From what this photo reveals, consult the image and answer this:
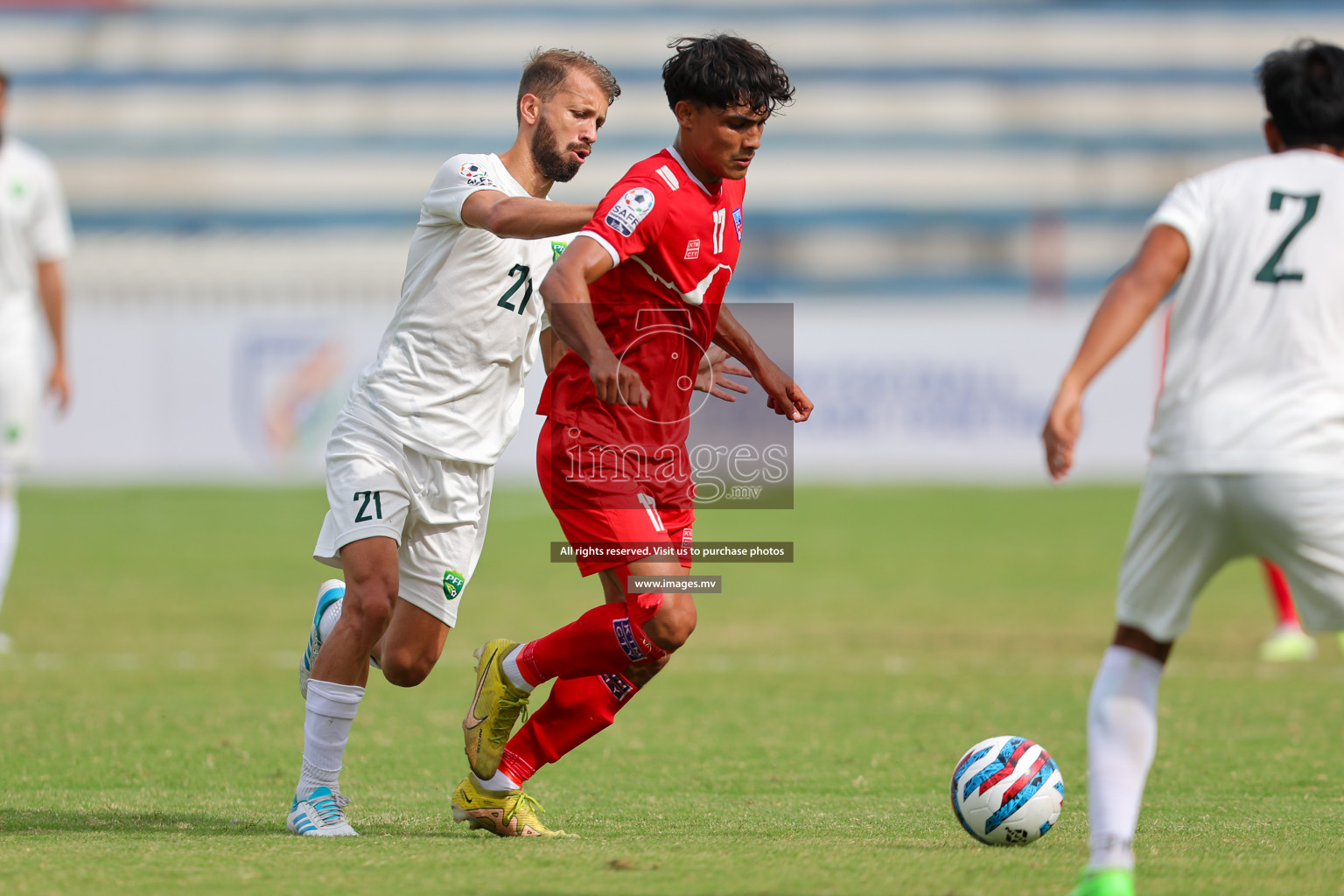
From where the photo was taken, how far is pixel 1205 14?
50375 millimetres

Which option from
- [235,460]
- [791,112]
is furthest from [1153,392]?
[791,112]

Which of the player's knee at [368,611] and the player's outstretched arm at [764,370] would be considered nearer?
the player's knee at [368,611]

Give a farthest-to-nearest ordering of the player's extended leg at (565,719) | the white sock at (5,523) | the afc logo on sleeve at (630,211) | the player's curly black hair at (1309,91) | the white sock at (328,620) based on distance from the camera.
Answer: the white sock at (5,523), the white sock at (328,620), the player's extended leg at (565,719), the afc logo on sleeve at (630,211), the player's curly black hair at (1309,91)

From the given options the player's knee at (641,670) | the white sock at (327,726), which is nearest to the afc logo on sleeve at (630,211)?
the player's knee at (641,670)

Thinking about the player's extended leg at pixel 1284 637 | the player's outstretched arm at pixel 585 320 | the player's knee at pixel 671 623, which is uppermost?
the player's outstretched arm at pixel 585 320

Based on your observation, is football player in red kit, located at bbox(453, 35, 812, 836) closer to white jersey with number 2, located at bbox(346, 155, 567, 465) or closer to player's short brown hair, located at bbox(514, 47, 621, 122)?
white jersey with number 2, located at bbox(346, 155, 567, 465)

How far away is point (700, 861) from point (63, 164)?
47.7m

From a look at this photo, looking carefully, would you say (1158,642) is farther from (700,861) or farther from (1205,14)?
(1205,14)

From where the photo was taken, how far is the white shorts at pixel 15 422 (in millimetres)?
8969

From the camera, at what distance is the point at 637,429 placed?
4.93m

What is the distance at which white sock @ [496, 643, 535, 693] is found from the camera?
5.12 metres

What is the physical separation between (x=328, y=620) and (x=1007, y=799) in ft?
8.18

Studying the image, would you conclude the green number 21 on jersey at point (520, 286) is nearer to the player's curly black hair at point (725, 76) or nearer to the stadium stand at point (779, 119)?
the player's curly black hair at point (725, 76)

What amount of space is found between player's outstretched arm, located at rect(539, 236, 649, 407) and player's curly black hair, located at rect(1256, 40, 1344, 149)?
73.6 inches
